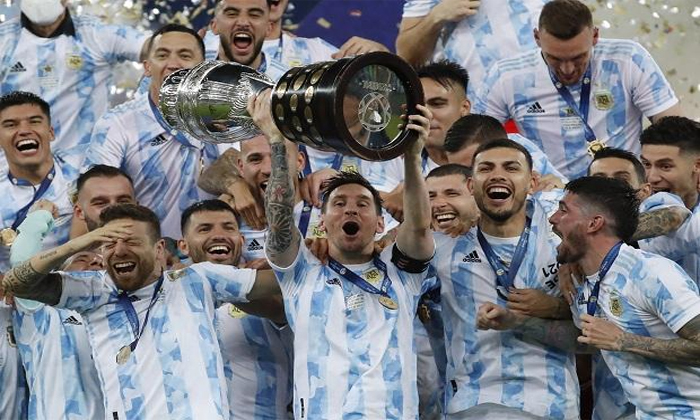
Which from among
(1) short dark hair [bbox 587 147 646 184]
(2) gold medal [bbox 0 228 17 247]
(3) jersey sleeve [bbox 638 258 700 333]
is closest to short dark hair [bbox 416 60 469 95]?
(1) short dark hair [bbox 587 147 646 184]

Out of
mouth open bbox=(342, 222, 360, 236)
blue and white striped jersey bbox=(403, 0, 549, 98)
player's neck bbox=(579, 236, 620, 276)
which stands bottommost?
player's neck bbox=(579, 236, 620, 276)

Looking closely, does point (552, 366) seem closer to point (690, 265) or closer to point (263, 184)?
point (690, 265)

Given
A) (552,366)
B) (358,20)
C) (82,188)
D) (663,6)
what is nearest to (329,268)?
(552,366)

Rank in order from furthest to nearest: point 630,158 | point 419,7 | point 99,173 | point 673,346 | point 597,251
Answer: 1. point 419,7
2. point 99,173
3. point 630,158
4. point 597,251
5. point 673,346

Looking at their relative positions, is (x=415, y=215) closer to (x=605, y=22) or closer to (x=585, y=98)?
(x=585, y=98)

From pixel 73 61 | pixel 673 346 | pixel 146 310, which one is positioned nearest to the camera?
pixel 673 346

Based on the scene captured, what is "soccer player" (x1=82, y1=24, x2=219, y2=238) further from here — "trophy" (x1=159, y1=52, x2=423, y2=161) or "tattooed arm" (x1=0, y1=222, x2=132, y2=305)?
"trophy" (x1=159, y1=52, x2=423, y2=161)

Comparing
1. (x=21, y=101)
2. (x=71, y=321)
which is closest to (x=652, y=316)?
(x=71, y=321)

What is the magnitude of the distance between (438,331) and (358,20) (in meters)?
2.97

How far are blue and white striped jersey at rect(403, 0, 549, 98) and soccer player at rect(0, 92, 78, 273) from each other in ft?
6.50

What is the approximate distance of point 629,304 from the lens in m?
4.99

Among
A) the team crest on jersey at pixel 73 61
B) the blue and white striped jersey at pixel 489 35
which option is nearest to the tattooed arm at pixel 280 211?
the blue and white striped jersey at pixel 489 35

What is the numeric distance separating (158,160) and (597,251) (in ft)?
7.90

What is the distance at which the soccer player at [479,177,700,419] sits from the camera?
4.89m
